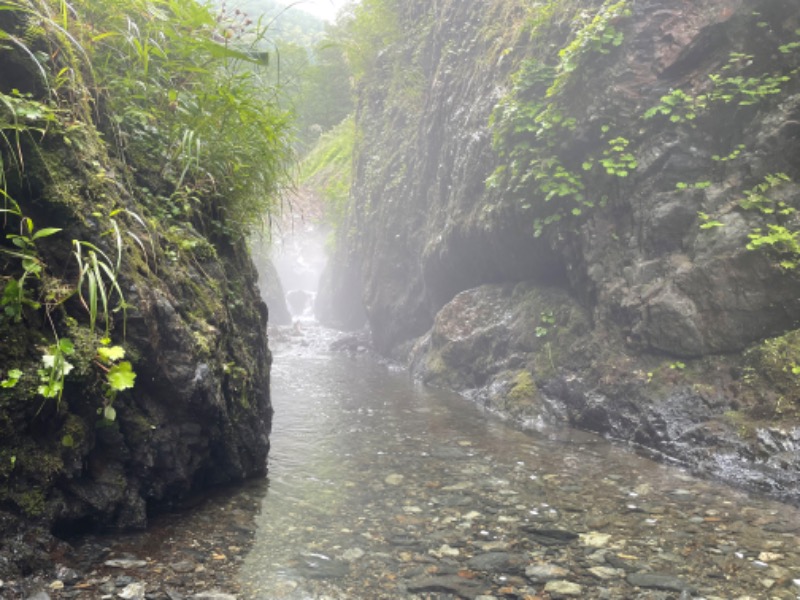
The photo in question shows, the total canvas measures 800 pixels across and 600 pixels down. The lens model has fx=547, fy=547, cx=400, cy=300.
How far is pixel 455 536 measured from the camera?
4.33 meters

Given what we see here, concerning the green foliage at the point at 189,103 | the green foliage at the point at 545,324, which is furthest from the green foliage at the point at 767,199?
the green foliage at the point at 189,103

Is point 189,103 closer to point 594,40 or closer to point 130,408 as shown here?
point 130,408

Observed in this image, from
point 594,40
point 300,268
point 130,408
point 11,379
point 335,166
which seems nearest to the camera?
point 11,379

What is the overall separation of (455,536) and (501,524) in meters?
0.46

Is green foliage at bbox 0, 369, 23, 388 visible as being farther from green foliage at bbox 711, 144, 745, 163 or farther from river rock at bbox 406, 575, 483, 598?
green foliage at bbox 711, 144, 745, 163

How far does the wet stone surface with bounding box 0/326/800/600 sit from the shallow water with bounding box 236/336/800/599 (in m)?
0.01

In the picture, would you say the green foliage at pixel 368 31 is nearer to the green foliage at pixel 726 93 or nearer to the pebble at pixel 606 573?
the green foliage at pixel 726 93

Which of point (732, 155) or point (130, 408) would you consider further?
point (732, 155)

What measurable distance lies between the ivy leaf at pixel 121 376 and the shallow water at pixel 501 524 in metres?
1.40

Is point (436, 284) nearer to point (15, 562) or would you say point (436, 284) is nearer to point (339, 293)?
point (15, 562)

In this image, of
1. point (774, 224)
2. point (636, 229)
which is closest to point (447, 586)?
point (774, 224)

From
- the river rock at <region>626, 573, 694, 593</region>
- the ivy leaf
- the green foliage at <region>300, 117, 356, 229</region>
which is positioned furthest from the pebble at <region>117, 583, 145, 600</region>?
the green foliage at <region>300, 117, 356, 229</region>

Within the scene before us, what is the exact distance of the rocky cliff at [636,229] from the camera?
6320mm

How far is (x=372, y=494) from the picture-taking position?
5324 millimetres
